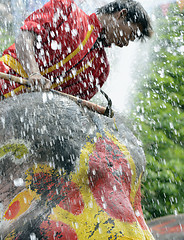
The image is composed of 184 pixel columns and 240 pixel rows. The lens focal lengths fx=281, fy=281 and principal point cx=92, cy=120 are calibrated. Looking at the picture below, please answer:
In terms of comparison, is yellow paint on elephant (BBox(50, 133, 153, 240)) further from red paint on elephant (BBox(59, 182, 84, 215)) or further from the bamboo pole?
the bamboo pole

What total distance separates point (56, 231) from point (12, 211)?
0.24 metres

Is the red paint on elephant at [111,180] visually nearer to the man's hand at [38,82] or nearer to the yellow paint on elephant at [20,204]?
the yellow paint on elephant at [20,204]

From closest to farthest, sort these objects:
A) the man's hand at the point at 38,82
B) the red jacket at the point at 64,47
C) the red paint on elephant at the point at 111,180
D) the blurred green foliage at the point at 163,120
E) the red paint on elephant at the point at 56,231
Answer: the red paint on elephant at the point at 56,231 → the red paint on elephant at the point at 111,180 → the man's hand at the point at 38,82 → the red jacket at the point at 64,47 → the blurred green foliage at the point at 163,120

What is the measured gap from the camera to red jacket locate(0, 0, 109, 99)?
156 centimetres

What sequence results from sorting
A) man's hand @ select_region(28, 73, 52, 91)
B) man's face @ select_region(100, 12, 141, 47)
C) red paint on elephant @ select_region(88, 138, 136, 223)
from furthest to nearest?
man's face @ select_region(100, 12, 141, 47) < man's hand @ select_region(28, 73, 52, 91) < red paint on elephant @ select_region(88, 138, 136, 223)

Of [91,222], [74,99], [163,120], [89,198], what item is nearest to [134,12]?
[74,99]

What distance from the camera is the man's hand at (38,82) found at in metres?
1.42

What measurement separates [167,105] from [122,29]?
2.42 metres

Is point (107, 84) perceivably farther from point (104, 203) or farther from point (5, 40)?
point (104, 203)

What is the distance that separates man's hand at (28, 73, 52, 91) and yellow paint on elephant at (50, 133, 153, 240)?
44cm

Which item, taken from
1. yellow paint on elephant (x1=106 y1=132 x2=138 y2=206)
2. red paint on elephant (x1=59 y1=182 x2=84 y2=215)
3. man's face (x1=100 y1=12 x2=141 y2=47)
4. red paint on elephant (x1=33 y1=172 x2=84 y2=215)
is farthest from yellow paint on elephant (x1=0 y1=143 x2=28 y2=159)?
man's face (x1=100 y1=12 x2=141 y2=47)

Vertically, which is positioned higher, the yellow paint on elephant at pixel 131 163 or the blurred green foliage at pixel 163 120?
the yellow paint on elephant at pixel 131 163

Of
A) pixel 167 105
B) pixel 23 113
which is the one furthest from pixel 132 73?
pixel 23 113

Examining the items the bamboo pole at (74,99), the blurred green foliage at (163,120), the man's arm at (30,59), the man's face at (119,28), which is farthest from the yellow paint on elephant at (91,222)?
the blurred green foliage at (163,120)
